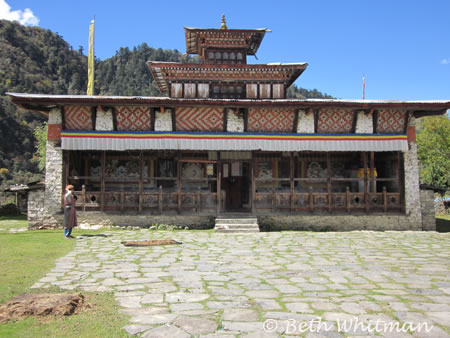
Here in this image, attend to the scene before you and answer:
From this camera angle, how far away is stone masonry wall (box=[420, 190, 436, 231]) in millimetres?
13734

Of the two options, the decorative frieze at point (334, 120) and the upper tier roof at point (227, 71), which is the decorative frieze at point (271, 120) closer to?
the decorative frieze at point (334, 120)

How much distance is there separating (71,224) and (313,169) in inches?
405

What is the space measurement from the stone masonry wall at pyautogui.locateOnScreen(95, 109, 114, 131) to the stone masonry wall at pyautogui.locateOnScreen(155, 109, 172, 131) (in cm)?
171

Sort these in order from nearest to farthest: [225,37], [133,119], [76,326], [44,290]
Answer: [76,326]
[44,290]
[133,119]
[225,37]

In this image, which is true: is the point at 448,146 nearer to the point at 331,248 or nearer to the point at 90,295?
the point at 331,248

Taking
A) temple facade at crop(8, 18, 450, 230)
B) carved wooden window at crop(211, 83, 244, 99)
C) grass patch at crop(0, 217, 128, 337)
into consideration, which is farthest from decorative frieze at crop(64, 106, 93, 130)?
grass patch at crop(0, 217, 128, 337)

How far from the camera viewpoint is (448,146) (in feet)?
110

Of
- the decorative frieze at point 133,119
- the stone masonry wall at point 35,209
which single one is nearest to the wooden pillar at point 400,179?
the decorative frieze at point 133,119

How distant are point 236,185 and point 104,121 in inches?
246

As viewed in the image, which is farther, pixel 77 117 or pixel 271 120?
pixel 271 120

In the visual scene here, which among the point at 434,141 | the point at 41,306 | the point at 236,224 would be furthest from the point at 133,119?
the point at 434,141

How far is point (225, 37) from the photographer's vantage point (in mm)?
17125

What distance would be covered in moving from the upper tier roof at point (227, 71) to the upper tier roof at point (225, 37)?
2.24m

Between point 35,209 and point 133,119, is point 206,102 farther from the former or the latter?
point 35,209
